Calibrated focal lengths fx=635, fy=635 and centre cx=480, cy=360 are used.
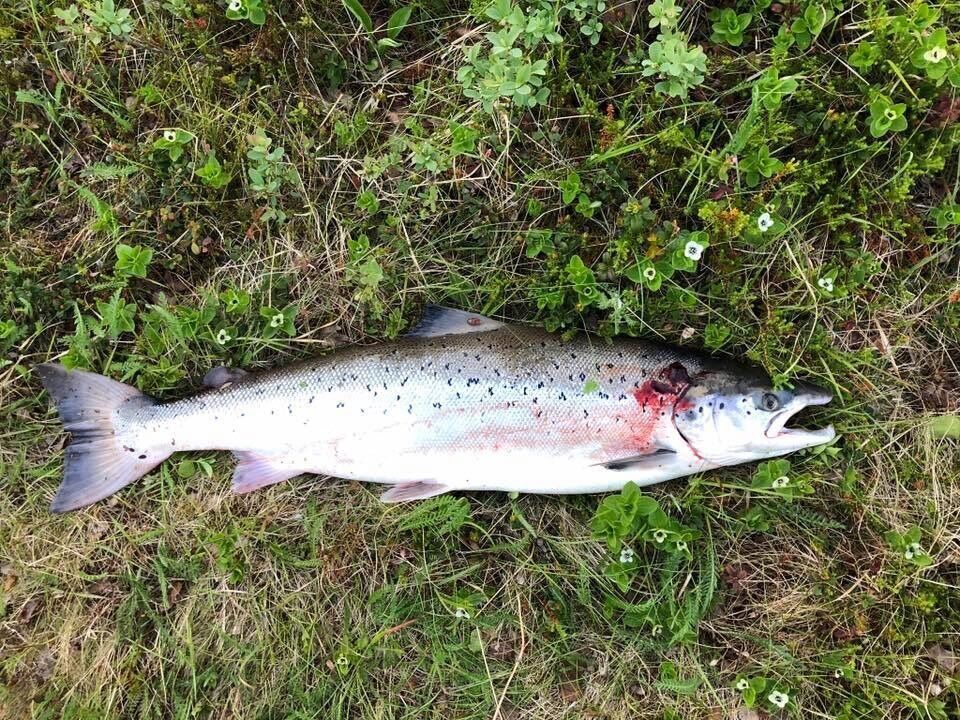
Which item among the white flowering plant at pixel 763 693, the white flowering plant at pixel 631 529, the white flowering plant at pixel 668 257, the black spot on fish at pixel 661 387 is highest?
the white flowering plant at pixel 668 257

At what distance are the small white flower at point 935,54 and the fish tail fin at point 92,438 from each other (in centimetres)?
366

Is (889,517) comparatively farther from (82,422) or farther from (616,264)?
(82,422)

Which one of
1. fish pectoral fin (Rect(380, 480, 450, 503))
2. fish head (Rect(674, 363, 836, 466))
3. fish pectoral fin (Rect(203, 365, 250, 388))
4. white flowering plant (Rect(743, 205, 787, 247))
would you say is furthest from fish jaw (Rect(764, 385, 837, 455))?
fish pectoral fin (Rect(203, 365, 250, 388))

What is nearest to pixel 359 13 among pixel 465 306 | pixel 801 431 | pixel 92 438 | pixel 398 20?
pixel 398 20

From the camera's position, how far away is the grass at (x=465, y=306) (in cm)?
283

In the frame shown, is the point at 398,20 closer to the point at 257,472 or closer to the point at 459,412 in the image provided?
Result: the point at 459,412

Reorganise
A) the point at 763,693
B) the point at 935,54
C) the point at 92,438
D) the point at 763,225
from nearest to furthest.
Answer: the point at 935,54 → the point at 763,225 → the point at 763,693 → the point at 92,438

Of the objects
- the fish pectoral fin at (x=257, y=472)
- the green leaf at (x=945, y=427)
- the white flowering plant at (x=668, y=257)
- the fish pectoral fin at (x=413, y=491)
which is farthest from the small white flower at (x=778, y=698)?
the fish pectoral fin at (x=257, y=472)

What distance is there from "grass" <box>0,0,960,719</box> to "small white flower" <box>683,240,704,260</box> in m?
0.05

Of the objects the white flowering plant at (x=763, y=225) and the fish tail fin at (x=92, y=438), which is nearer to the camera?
the white flowering plant at (x=763, y=225)

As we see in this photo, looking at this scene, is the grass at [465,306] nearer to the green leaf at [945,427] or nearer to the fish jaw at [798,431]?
the green leaf at [945,427]

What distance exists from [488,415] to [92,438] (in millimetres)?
1889

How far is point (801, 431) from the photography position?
2.80 m

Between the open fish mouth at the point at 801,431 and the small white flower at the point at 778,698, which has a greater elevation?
the open fish mouth at the point at 801,431
